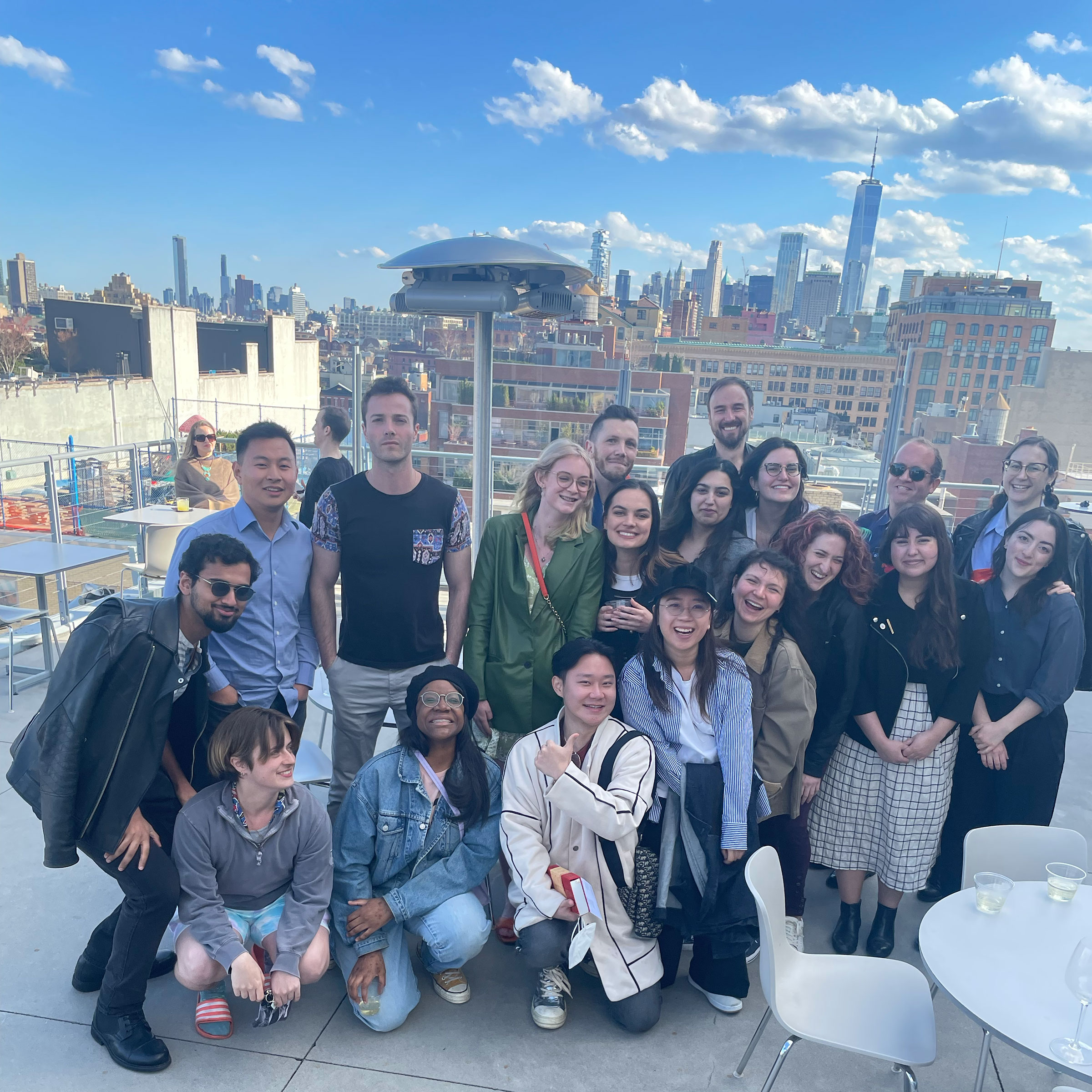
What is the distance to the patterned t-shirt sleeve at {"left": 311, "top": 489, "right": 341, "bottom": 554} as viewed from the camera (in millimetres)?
2738

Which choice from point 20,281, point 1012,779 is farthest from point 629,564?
point 20,281

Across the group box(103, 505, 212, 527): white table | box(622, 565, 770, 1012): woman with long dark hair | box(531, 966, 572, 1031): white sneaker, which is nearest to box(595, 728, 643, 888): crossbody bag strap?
box(622, 565, 770, 1012): woman with long dark hair

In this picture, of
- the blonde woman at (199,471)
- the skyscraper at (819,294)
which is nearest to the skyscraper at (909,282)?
the blonde woman at (199,471)

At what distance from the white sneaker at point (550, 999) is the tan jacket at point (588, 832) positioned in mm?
168

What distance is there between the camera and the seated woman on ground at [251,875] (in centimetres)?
213

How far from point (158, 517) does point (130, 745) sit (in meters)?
4.19

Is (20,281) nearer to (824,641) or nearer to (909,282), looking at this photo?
(909,282)

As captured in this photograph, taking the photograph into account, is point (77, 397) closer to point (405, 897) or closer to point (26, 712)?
point (26, 712)

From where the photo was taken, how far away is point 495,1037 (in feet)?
7.50

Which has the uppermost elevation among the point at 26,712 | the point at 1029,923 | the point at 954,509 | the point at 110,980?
the point at 954,509

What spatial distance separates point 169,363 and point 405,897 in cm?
4628

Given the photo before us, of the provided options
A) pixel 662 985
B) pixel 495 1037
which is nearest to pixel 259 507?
pixel 495 1037

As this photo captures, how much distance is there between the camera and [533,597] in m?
2.74

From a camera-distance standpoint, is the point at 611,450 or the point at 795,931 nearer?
the point at 795,931
